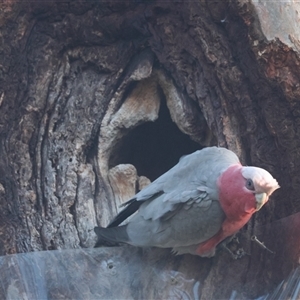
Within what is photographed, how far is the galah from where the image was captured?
1.85 m

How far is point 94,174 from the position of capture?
237 cm

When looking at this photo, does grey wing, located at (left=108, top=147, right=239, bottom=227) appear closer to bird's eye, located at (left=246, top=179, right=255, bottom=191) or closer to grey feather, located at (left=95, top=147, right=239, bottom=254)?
grey feather, located at (left=95, top=147, right=239, bottom=254)

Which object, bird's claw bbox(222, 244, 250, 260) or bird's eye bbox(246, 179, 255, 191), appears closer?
bird's eye bbox(246, 179, 255, 191)

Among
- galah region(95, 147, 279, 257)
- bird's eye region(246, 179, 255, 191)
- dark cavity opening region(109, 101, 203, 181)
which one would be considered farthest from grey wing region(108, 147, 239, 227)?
dark cavity opening region(109, 101, 203, 181)

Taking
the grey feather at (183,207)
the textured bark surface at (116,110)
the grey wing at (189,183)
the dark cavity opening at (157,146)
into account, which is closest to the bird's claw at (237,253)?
the textured bark surface at (116,110)

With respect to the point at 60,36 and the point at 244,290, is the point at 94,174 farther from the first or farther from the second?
the point at 244,290

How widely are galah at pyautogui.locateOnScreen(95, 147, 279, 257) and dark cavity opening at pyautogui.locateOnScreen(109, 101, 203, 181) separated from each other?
17.6 inches

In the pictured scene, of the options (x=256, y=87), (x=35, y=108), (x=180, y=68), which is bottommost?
(x=256, y=87)

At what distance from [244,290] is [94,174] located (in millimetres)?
750

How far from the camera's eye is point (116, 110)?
93.7 inches

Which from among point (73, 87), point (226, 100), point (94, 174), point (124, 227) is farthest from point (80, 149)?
point (226, 100)

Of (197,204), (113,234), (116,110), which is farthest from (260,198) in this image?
(116,110)

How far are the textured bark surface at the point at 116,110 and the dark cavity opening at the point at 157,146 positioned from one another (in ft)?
0.13

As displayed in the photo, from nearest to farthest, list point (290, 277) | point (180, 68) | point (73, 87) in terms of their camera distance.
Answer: point (290, 277), point (180, 68), point (73, 87)
